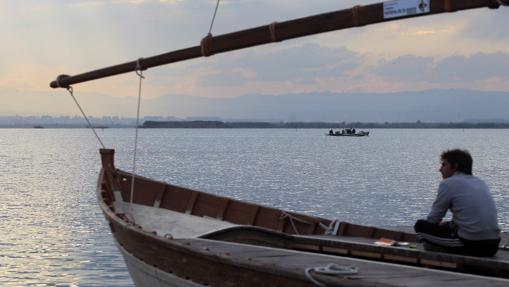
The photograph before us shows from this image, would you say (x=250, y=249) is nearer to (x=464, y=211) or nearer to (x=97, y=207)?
(x=464, y=211)

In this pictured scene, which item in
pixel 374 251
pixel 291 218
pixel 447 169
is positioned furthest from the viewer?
pixel 291 218

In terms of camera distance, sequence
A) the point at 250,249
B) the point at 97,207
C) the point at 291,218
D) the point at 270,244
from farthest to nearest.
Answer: the point at 97,207 → the point at 291,218 → the point at 270,244 → the point at 250,249

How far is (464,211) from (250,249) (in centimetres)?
299

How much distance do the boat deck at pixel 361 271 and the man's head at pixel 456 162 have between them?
1400 millimetres

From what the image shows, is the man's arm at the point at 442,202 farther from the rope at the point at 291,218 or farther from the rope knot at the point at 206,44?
the rope at the point at 291,218

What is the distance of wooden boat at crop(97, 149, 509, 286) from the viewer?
7422mm

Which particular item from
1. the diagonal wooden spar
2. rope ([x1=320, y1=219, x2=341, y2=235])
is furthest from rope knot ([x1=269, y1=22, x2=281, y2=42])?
rope ([x1=320, y1=219, x2=341, y2=235])

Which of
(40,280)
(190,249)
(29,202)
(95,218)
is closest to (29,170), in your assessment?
(29,202)

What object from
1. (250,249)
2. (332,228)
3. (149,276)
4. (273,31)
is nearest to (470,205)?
(250,249)

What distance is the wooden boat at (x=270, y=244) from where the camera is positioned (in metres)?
7.47

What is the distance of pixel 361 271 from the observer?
762 centimetres

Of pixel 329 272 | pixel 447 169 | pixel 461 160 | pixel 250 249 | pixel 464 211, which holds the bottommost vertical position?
pixel 250 249

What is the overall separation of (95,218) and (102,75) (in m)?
18.2

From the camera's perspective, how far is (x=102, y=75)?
1348 cm
